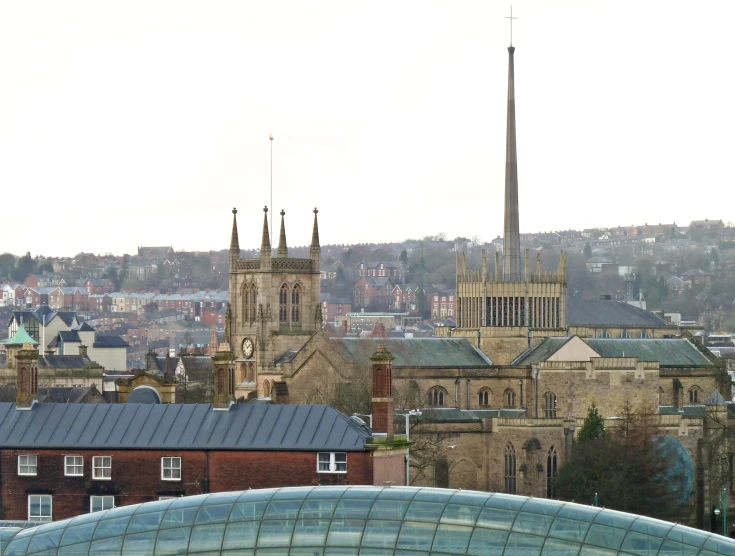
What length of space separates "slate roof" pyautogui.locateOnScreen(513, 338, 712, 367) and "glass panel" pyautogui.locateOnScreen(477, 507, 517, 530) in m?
65.7

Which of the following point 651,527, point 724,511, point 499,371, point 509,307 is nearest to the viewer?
point 651,527

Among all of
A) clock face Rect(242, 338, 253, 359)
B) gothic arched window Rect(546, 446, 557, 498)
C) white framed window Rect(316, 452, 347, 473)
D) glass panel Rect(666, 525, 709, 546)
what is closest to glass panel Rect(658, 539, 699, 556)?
glass panel Rect(666, 525, 709, 546)

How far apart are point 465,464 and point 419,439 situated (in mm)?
8436

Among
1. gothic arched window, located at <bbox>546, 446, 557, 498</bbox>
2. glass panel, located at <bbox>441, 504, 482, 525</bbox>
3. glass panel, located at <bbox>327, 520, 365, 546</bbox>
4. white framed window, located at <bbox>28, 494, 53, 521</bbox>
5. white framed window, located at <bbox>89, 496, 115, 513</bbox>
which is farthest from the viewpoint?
gothic arched window, located at <bbox>546, 446, 557, 498</bbox>

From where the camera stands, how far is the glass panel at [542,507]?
60.5m

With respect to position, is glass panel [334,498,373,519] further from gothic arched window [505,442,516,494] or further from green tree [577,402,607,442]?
gothic arched window [505,442,516,494]

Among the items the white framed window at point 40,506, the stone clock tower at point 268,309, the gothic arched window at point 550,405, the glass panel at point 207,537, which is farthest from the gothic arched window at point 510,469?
the glass panel at point 207,537

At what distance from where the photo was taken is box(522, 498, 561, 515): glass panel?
60.5 meters

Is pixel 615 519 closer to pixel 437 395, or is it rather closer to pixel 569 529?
pixel 569 529

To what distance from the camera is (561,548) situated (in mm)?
59781

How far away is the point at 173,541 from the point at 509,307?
71163mm

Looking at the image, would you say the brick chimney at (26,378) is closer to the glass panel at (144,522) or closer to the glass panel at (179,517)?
the glass panel at (144,522)

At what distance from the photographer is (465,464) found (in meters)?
122

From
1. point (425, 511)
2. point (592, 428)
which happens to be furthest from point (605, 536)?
point (592, 428)
